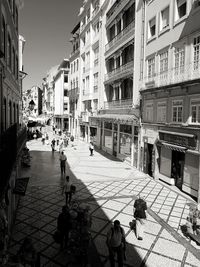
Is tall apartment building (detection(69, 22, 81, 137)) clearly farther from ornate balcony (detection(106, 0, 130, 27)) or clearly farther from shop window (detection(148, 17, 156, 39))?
shop window (detection(148, 17, 156, 39))

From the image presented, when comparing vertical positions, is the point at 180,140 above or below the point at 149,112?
below

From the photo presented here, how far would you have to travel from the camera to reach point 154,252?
8.28 meters

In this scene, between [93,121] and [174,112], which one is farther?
[93,121]

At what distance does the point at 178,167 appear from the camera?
1594cm

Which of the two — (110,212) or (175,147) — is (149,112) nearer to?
(175,147)

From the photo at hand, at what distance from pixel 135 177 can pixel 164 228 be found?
8.44m

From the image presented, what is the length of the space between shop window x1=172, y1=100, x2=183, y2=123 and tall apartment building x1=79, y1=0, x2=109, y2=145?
1645 centimetres

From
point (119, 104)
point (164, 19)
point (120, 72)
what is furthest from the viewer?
point (119, 104)

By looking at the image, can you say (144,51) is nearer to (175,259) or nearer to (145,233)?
(145,233)

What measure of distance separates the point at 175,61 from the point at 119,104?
1031 centimetres

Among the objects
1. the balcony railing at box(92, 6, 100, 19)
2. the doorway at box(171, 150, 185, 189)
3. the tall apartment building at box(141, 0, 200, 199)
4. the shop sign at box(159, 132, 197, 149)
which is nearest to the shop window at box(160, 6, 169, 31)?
the tall apartment building at box(141, 0, 200, 199)

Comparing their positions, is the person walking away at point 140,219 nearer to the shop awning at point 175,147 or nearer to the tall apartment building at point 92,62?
the shop awning at point 175,147

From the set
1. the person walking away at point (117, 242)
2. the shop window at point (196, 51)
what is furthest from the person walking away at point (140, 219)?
the shop window at point (196, 51)

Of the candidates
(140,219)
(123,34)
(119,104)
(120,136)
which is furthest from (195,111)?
(123,34)
